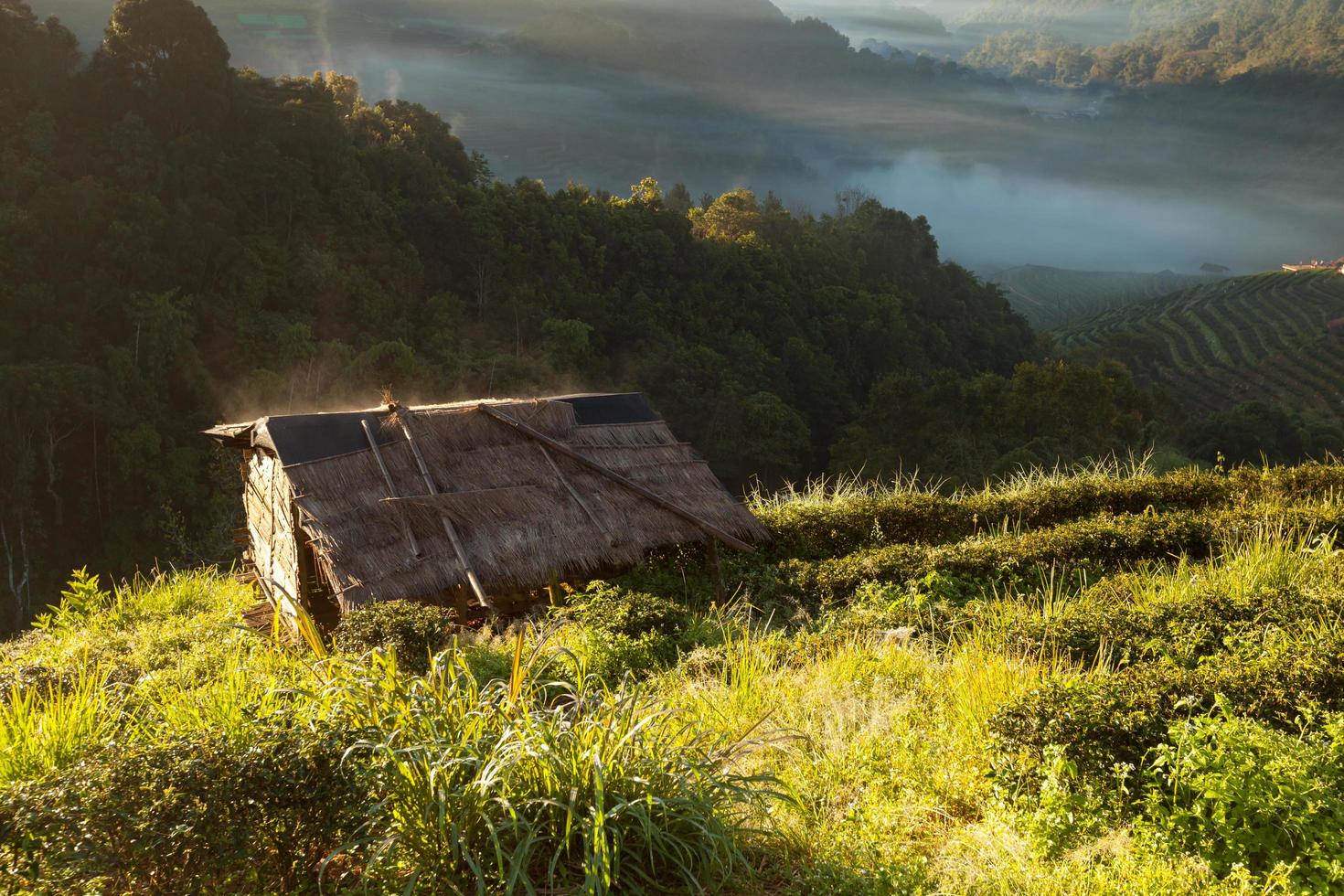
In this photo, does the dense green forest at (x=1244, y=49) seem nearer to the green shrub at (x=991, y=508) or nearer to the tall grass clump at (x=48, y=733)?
the green shrub at (x=991, y=508)

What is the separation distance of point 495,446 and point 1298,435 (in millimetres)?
40699

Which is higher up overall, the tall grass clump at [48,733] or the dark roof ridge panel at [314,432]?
the tall grass clump at [48,733]

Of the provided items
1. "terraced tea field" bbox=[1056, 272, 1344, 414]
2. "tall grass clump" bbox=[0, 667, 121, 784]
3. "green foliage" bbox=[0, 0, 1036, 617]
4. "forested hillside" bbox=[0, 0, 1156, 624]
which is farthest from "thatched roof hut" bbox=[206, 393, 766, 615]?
"terraced tea field" bbox=[1056, 272, 1344, 414]

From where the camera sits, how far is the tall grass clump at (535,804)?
9.45ft

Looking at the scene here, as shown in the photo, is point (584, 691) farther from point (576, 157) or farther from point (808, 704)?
point (576, 157)

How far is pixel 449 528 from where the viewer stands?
31.3 feet

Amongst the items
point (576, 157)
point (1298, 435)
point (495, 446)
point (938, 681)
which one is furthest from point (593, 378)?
point (576, 157)

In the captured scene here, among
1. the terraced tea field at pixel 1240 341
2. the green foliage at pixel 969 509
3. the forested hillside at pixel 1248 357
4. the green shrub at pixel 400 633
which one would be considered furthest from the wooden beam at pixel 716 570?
the terraced tea field at pixel 1240 341

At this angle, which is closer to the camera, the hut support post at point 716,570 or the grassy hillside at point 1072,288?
the hut support post at point 716,570

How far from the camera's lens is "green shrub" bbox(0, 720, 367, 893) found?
2604 millimetres

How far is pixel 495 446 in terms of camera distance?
431 inches

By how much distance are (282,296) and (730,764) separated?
31.1m

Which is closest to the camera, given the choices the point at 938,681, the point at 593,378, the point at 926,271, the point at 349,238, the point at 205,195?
the point at 938,681

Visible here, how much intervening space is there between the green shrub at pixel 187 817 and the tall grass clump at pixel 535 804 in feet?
0.64
